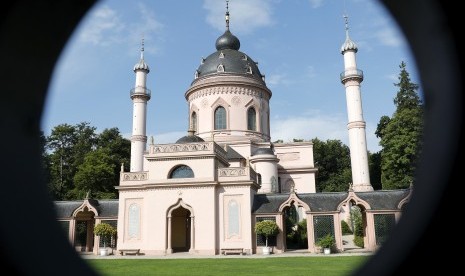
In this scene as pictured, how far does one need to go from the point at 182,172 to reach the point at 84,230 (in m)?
11.5

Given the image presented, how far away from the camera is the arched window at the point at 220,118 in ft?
145

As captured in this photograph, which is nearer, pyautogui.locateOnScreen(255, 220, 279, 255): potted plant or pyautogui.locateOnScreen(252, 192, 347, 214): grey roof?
pyautogui.locateOnScreen(255, 220, 279, 255): potted plant

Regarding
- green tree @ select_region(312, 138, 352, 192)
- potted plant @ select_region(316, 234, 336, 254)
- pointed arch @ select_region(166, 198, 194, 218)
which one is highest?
green tree @ select_region(312, 138, 352, 192)

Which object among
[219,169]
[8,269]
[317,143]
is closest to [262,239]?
[219,169]

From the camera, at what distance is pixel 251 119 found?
147 ft

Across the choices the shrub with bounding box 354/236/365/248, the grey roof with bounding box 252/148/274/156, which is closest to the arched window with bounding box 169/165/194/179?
the grey roof with bounding box 252/148/274/156

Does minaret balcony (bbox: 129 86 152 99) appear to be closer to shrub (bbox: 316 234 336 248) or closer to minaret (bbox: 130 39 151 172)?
minaret (bbox: 130 39 151 172)

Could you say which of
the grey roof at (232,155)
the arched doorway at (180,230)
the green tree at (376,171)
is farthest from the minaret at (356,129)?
the arched doorway at (180,230)

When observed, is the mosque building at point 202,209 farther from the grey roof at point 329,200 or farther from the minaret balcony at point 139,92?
the minaret balcony at point 139,92

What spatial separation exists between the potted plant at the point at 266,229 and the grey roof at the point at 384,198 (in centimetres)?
692

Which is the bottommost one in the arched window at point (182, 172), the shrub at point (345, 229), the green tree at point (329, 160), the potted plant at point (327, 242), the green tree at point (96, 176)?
the potted plant at point (327, 242)

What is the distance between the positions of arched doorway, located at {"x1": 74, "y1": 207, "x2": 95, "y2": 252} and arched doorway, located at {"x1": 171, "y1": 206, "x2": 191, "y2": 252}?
23.2 feet

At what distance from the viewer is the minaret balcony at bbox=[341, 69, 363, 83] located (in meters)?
43.6

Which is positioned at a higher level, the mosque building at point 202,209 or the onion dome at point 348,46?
the onion dome at point 348,46
